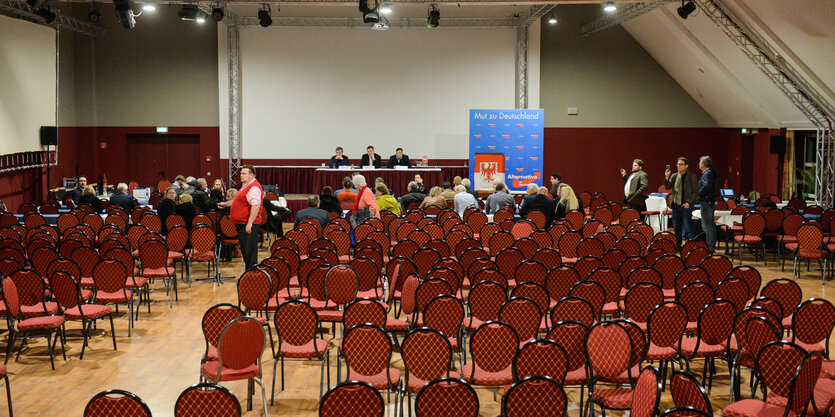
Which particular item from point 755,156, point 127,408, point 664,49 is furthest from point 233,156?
point 127,408

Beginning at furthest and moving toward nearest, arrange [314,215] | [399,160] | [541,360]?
[399,160]
[314,215]
[541,360]

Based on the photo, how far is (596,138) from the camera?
944 inches

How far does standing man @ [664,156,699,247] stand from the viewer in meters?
14.1

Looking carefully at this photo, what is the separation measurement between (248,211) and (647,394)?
25.0ft

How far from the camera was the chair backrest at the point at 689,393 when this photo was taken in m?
4.87

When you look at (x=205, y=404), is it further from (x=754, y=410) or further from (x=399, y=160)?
(x=399, y=160)

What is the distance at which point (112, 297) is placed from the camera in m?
9.35

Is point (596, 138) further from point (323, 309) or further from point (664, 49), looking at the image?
point (323, 309)

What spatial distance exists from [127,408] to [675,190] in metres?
11.5

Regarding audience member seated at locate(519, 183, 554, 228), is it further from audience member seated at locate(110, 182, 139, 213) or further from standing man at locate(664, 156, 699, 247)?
audience member seated at locate(110, 182, 139, 213)

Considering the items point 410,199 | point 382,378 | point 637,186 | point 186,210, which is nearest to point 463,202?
point 410,199

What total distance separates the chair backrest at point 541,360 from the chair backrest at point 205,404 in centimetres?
208

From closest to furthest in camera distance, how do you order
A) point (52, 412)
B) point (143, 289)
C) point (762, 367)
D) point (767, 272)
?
point (762, 367) → point (52, 412) → point (143, 289) → point (767, 272)

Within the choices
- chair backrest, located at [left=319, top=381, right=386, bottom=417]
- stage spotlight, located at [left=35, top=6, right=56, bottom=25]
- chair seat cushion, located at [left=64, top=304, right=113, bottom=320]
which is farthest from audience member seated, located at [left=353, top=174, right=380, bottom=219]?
stage spotlight, located at [left=35, top=6, right=56, bottom=25]
